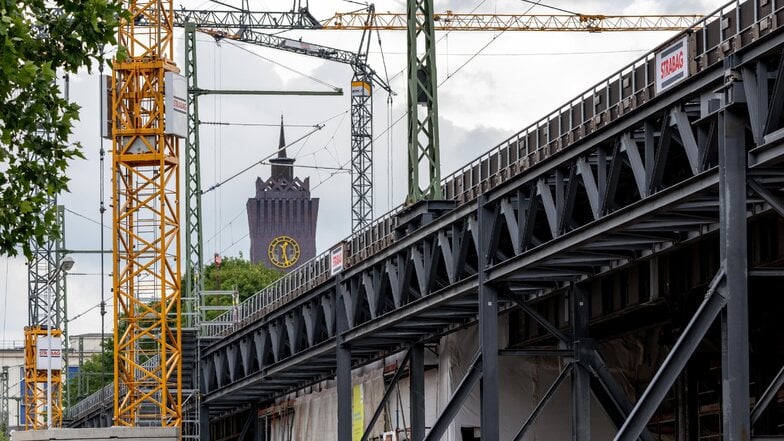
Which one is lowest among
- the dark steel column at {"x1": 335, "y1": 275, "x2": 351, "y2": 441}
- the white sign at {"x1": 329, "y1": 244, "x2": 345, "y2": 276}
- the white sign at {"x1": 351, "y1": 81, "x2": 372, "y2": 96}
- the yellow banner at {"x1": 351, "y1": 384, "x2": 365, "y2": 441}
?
the yellow banner at {"x1": 351, "y1": 384, "x2": 365, "y2": 441}

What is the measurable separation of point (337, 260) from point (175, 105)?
898 inches

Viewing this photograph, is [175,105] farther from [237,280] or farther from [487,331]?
[237,280]

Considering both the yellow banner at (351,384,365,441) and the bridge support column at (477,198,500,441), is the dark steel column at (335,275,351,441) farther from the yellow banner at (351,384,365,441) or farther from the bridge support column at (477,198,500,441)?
the bridge support column at (477,198,500,441)

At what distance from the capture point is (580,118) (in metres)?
45.3

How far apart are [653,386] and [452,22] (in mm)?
132496

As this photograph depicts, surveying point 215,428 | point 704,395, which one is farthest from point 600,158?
point 215,428

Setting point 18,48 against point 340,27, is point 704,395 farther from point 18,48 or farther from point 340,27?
point 340,27

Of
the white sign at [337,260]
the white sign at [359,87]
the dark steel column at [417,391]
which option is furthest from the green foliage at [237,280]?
the dark steel column at [417,391]

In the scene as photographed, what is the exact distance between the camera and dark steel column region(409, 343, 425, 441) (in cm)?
6106

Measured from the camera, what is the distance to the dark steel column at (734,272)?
108 feet

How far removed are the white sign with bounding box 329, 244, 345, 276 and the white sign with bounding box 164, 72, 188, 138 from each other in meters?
20.8

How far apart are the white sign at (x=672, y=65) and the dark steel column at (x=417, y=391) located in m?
25.5

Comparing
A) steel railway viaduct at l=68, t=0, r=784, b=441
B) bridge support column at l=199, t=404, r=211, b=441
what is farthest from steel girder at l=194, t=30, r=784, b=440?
bridge support column at l=199, t=404, r=211, b=441

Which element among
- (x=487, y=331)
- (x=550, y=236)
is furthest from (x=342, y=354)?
(x=550, y=236)
